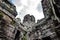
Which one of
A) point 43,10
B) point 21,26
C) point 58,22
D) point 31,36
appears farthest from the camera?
point 43,10

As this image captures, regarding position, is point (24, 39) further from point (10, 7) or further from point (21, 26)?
point (10, 7)

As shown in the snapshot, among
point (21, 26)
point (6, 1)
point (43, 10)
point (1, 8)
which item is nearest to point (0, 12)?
point (1, 8)

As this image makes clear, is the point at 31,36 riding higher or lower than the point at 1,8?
lower

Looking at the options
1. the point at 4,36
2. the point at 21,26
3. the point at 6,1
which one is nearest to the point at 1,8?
the point at 6,1

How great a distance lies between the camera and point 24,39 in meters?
15.0

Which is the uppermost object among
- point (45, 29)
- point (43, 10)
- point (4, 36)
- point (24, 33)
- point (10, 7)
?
point (43, 10)

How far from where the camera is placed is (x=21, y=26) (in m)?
14.8

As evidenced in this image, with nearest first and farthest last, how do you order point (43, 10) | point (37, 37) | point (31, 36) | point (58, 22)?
1. point (58, 22)
2. point (37, 37)
3. point (31, 36)
4. point (43, 10)

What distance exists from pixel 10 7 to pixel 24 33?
13.1ft

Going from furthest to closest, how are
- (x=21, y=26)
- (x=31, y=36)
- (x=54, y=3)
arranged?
(x=21, y=26)
(x=31, y=36)
(x=54, y=3)

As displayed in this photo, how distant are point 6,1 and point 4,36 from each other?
4.66 m

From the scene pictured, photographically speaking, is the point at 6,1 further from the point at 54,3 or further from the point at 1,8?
the point at 54,3

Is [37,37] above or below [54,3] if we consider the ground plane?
below

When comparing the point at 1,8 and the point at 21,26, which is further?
the point at 21,26
